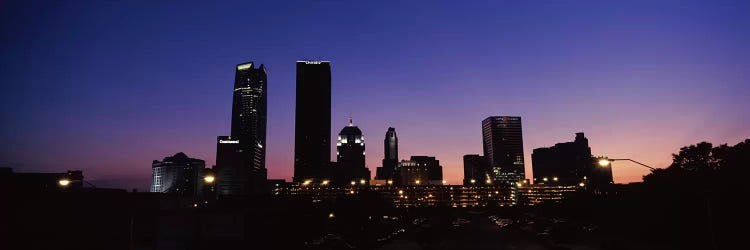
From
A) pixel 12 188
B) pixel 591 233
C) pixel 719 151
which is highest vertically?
pixel 719 151

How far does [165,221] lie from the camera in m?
53.0

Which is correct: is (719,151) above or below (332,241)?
above

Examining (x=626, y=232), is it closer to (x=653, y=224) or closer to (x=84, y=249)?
(x=653, y=224)

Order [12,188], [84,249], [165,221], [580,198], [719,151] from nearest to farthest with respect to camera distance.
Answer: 1. [12,188]
2. [84,249]
3. [165,221]
4. [719,151]
5. [580,198]

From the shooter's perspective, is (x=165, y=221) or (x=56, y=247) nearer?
(x=56, y=247)

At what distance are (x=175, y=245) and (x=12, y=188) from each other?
2465 centimetres

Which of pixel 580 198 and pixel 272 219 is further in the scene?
pixel 580 198

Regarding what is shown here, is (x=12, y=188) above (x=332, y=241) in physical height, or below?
above

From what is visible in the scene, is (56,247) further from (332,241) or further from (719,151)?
(719,151)

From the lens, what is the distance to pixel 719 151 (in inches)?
3034

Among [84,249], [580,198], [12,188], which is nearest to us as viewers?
[12,188]

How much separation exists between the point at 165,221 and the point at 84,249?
19.4 metres

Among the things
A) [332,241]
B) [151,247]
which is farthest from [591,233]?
[151,247]

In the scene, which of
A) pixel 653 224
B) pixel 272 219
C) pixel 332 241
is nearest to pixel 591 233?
pixel 653 224
